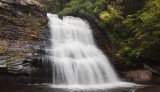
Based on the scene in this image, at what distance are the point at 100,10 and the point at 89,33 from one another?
2556 mm

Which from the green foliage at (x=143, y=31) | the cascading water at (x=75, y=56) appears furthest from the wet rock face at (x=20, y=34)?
the green foliage at (x=143, y=31)

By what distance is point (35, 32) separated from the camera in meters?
15.3

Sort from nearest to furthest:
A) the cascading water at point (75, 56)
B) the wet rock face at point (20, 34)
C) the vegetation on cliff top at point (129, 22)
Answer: the wet rock face at point (20, 34) → the cascading water at point (75, 56) → the vegetation on cliff top at point (129, 22)

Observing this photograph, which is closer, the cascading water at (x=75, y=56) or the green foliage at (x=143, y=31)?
the cascading water at (x=75, y=56)

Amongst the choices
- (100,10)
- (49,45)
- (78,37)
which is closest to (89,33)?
(78,37)

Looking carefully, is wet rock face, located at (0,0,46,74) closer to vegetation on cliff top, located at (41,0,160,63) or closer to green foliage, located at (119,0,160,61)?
vegetation on cliff top, located at (41,0,160,63)

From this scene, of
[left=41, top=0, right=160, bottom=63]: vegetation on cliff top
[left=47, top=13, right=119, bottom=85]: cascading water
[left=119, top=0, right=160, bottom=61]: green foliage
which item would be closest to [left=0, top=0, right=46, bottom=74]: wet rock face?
[left=47, top=13, right=119, bottom=85]: cascading water

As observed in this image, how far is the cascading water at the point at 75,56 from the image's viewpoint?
13438mm

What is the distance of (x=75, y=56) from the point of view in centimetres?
1516

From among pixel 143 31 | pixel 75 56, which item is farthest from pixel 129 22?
pixel 75 56

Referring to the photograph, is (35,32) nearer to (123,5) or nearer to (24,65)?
(24,65)

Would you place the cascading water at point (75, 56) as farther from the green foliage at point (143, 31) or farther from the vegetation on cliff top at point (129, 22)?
the green foliage at point (143, 31)

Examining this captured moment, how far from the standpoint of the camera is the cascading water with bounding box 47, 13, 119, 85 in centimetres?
1344

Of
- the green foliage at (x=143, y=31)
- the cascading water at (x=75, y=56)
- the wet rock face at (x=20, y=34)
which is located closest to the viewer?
the wet rock face at (x=20, y=34)
